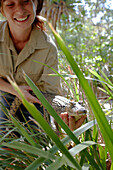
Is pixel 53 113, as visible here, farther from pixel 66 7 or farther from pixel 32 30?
pixel 66 7

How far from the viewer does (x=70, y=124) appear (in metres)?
0.93

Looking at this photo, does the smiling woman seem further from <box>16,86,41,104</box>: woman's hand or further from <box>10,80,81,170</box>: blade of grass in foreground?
<box>10,80,81,170</box>: blade of grass in foreground

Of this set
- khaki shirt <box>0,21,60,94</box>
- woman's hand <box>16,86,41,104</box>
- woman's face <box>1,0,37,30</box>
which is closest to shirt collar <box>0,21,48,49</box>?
khaki shirt <box>0,21,60,94</box>

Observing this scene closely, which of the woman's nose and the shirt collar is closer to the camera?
the woman's nose

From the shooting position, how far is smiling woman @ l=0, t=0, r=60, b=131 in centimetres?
126

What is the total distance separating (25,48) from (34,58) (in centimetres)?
8

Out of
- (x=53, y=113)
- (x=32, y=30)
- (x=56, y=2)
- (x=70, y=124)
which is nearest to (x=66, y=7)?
(x=56, y=2)

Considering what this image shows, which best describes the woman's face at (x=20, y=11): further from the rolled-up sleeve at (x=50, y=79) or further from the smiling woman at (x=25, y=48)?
the rolled-up sleeve at (x=50, y=79)

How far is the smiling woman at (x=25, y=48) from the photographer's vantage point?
126cm

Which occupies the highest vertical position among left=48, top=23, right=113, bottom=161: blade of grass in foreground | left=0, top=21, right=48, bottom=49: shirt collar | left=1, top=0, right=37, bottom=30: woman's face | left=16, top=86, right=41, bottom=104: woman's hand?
left=1, top=0, right=37, bottom=30: woman's face

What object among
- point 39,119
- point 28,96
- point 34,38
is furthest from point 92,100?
point 34,38

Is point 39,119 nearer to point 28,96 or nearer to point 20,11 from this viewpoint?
point 28,96

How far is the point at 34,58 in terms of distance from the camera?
4.50ft

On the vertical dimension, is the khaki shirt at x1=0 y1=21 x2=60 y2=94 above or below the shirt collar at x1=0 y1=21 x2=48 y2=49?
below
